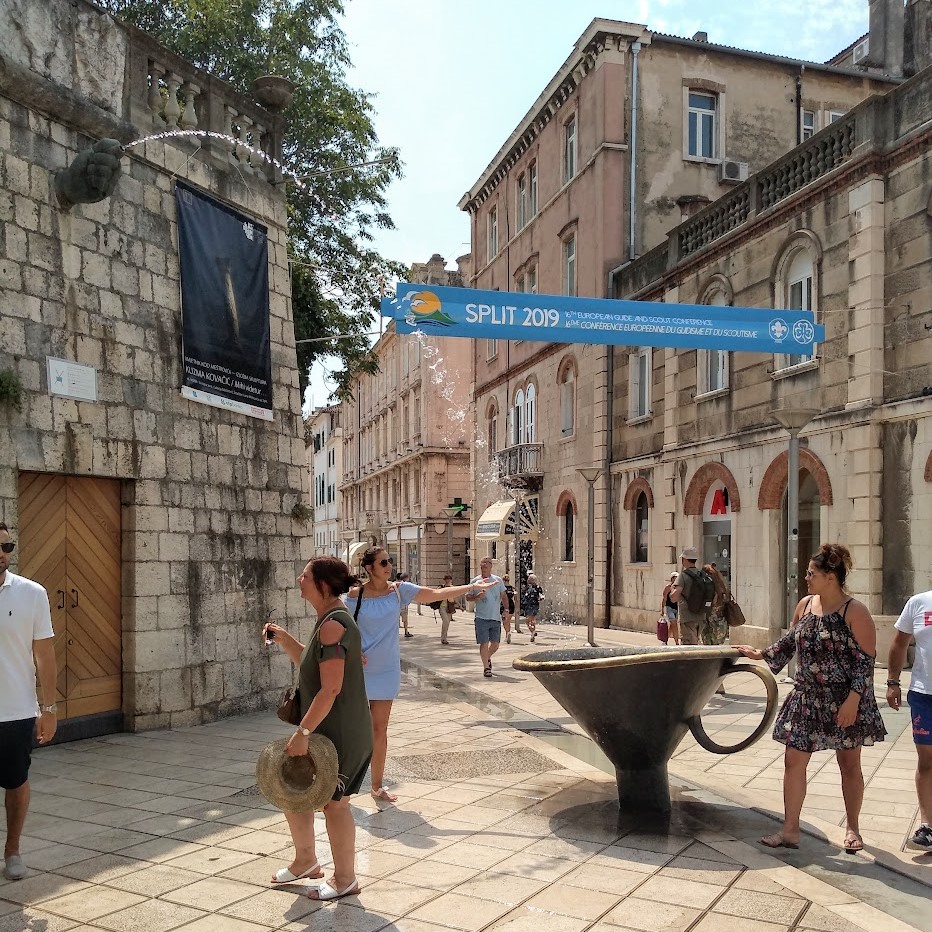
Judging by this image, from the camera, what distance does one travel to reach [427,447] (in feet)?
145

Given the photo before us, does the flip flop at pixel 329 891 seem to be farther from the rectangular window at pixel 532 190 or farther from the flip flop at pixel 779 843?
the rectangular window at pixel 532 190

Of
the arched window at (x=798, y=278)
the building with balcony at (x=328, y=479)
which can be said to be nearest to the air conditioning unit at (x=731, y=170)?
the arched window at (x=798, y=278)

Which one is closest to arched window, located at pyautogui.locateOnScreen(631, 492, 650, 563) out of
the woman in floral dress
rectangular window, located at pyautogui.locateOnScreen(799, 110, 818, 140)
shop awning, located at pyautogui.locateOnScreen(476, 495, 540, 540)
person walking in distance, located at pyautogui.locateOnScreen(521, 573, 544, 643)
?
person walking in distance, located at pyautogui.locateOnScreen(521, 573, 544, 643)

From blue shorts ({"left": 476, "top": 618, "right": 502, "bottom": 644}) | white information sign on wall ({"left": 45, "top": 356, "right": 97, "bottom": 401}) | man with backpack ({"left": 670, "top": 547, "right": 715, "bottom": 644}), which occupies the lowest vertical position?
blue shorts ({"left": 476, "top": 618, "right": 502, "bottom": 644})

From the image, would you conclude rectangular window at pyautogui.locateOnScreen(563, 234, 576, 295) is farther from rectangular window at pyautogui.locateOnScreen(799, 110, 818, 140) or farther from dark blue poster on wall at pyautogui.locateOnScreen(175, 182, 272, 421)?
dark blue poster on wall at pyautogui.locateOnScreen(175, 182, 272, 421)

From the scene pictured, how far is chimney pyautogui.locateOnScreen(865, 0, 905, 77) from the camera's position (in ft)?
79.7

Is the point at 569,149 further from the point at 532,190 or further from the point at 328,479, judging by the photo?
the point at 328,479

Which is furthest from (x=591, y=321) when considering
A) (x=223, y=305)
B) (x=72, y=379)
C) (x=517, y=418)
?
(x=517, y=418)

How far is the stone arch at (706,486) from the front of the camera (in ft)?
59.0

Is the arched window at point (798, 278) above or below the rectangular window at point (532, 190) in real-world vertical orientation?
below

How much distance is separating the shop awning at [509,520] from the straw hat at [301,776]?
2282 centimetres

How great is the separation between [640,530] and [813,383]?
7189 mm

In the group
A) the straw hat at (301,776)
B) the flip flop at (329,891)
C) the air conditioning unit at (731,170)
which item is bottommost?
the flip flop at (329,891)

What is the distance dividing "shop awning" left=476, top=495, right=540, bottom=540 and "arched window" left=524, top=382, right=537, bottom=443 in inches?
72.0
